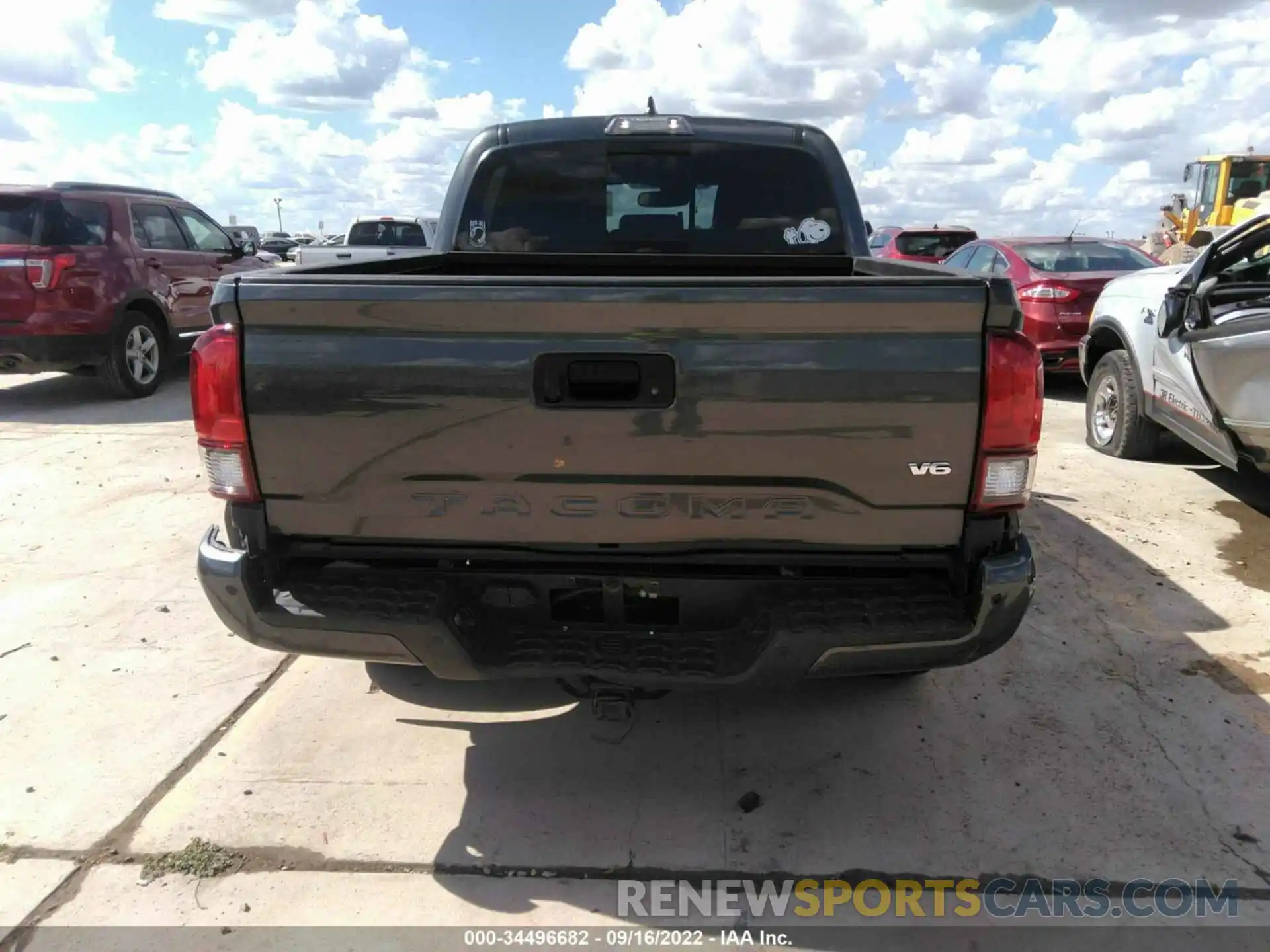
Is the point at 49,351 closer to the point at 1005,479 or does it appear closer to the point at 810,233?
the point at 810,233

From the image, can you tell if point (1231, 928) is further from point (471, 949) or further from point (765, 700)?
point (471, 949)

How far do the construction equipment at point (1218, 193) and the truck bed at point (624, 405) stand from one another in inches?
846

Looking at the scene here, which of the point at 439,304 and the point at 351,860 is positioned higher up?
the point at 439,304

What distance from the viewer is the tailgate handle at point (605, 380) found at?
232 cm

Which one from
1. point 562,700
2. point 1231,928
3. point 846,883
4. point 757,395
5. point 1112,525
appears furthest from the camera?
point 1112,525

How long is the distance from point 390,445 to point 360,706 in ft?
5.27

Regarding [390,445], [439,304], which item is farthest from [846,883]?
[439,304]

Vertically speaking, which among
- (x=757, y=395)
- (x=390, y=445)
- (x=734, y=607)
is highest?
(x=757, y=395)

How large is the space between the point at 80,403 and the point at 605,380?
28.4ft

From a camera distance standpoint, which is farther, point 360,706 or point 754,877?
point 360,706

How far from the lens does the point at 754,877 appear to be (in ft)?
8.72

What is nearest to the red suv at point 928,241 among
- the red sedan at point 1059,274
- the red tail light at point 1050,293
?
the red sedan at point 1059,274

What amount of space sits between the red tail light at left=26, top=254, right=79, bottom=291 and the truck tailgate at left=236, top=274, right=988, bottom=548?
723cm

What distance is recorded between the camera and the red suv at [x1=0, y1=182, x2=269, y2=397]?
8.04 m
